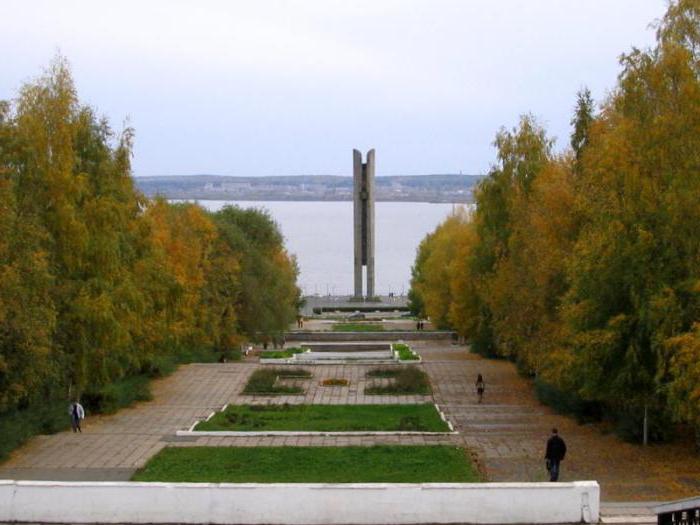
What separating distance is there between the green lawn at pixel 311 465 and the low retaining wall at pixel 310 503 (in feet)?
12.6

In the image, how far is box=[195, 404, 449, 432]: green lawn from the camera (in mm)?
24125

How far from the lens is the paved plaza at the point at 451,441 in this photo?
18.3 metres

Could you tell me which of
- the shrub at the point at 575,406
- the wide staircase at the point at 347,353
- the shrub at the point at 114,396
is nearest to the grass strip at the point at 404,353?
the wide staircase at the point at 347,353

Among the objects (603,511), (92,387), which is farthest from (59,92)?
(603,511)

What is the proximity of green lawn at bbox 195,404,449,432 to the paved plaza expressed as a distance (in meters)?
0.69

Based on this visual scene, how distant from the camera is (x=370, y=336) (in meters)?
53.3

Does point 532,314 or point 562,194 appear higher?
point 562,194

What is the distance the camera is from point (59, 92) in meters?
25.6

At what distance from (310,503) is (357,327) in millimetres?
48592

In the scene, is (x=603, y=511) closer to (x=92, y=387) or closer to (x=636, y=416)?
(x=636, y=416)

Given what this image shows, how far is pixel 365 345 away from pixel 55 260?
81.8 ft

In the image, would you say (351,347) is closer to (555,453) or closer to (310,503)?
(555,453)

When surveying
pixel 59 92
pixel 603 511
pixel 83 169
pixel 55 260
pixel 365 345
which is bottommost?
pixel 365 345

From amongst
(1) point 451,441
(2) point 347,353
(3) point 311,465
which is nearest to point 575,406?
(1) point 451,441
